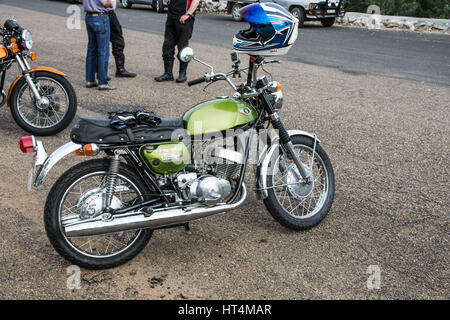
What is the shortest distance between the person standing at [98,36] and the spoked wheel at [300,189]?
4436 millimetres

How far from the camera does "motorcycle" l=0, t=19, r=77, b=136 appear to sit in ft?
17.8

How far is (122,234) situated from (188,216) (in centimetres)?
56

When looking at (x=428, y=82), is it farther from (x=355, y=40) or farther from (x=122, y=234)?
(x=122, y=234)

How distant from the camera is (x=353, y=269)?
3.32 metres

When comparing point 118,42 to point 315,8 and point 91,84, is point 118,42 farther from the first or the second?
point 315,8

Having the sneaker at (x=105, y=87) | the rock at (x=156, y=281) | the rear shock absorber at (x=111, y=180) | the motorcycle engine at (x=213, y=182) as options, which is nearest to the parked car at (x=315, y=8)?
the sneaker at (x=105, y=87)

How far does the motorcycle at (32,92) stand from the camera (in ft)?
17.8

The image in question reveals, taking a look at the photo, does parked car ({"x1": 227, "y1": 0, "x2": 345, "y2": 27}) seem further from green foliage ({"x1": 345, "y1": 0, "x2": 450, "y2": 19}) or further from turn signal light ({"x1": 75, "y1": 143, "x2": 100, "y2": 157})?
turn signal light ({"x1": 75, "y1": 143, "x2": 100, "y2": 157})

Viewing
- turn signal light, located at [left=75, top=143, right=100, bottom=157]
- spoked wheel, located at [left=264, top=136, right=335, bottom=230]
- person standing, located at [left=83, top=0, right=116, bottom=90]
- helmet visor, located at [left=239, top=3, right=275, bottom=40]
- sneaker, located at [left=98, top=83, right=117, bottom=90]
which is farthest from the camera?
sneaker, located at [left=98, top=83, right=117, bottom=90]

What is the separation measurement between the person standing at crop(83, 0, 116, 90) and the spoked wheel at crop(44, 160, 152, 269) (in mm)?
4377

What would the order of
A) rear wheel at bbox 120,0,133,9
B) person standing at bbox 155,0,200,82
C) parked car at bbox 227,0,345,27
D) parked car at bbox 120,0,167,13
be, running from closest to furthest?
person standing at bbox 155,0,200,82, parked car at bbox 227,0,345,27, parked car at bbox 120,0,167,13, rear wheel at bbox 120,0,133,9

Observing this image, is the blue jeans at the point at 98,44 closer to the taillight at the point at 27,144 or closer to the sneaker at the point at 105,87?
the sneaker at the point at 105,87

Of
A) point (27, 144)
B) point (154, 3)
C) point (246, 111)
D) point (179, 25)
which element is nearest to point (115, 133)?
point (27, 144)

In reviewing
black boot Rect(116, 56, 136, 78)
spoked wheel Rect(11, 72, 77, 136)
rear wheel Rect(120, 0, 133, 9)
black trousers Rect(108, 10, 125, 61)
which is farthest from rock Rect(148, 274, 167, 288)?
rear wheel Rect(120, 0, 133, 9)
